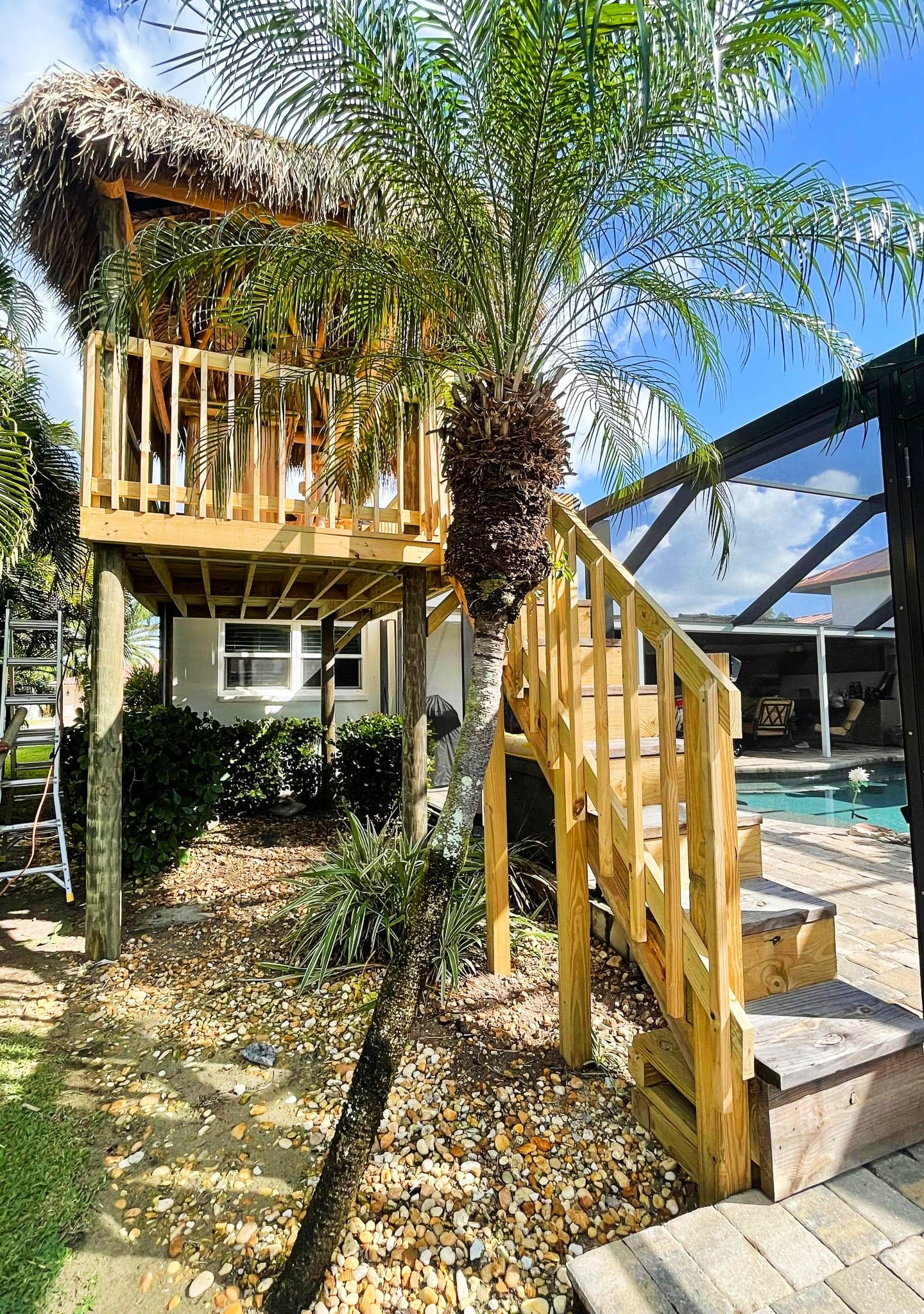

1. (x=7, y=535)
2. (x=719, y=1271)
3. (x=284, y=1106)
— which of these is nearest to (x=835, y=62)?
(x=719, y=1271)

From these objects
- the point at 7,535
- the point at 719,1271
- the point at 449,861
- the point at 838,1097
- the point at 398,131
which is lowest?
the point at 719,1271

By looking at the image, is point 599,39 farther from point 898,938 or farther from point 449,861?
point 898,938

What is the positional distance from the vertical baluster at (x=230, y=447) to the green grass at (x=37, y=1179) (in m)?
2.98

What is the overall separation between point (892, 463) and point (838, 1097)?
204 cm

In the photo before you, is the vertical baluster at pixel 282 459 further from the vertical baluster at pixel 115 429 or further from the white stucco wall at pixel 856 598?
the white stucco wall at pixel 856 598

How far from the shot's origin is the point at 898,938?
3.03 meters

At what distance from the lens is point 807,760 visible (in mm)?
6129

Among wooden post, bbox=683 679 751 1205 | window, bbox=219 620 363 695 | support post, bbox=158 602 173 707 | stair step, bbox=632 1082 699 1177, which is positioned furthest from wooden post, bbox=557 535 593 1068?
A: window, bbox=219 620 363 695

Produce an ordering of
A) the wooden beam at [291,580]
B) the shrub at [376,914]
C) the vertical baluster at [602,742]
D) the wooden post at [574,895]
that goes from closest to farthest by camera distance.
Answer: the vertical baluster at [602,742] → the wooden post at [574,895] → the shrub at [376,914] → the wooden beam at [291,580]

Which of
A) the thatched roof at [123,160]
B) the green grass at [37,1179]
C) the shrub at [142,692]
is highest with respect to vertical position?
the thatched roof at [123,160]

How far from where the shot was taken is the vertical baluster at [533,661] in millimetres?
2830

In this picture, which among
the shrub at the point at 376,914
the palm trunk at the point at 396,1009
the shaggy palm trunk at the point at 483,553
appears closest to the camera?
the palm trunk at the point at 396,1009

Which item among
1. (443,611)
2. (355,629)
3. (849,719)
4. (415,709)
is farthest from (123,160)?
(849,719)

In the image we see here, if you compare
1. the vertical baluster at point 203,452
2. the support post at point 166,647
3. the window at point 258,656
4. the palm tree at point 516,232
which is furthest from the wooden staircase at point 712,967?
the window at point 258,656
